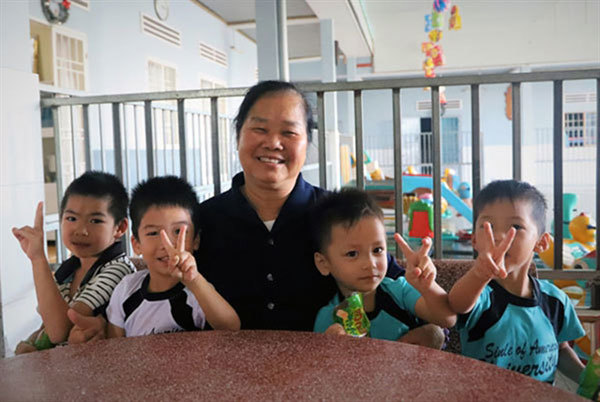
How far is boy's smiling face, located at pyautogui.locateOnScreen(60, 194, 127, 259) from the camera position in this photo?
5.44 ft

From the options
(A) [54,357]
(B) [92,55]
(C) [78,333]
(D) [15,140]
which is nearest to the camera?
(A) [54,357]

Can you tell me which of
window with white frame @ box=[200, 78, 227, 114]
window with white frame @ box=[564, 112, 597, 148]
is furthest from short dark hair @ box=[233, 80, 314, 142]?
window with white frame @ box=[564, 112, 597, 148]

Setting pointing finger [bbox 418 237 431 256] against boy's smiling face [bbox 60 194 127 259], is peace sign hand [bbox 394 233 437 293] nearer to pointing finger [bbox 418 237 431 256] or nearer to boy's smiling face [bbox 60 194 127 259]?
pointing finger [bbox 418 237 431 256]

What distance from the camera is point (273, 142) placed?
1525 millimetres

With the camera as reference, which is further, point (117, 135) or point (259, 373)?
point (117, 135)

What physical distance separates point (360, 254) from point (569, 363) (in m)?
0.66

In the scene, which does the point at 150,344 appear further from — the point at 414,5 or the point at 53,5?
the point at 414,5

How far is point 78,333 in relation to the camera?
55.6 inches

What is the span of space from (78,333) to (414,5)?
1082 cm

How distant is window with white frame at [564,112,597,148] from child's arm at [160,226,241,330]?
15354 mm

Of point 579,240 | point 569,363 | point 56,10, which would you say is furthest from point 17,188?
point 579,240

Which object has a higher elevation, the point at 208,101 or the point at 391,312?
the point at 208,101

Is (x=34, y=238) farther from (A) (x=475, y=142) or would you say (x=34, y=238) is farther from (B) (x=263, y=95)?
(A) (x=475, y=142)

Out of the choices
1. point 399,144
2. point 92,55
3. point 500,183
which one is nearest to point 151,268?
point 500,183
